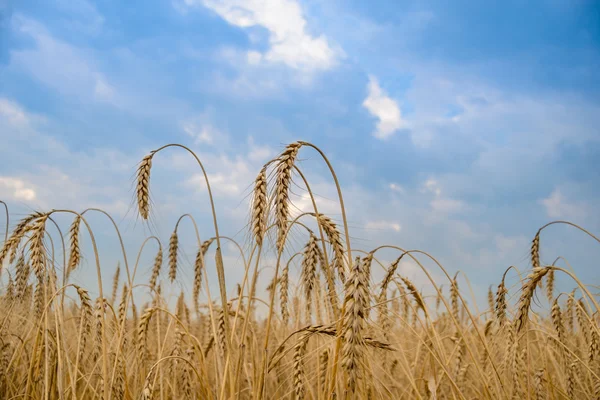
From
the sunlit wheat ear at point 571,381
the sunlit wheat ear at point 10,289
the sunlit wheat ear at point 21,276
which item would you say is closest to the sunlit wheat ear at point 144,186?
the sunlit wheat ear at point 21,276

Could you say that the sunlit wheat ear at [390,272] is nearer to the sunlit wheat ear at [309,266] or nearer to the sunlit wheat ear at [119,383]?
the sunlit wheat ear at [309,266]

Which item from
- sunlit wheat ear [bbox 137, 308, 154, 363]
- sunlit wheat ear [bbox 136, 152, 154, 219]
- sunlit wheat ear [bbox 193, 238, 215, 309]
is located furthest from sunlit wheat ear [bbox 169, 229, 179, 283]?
sunlit wheat ear [bbox 136, 152, 154, 219]

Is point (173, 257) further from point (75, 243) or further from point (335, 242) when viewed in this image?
Answer: point (335, 242)

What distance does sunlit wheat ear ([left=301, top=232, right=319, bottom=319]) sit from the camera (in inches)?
129

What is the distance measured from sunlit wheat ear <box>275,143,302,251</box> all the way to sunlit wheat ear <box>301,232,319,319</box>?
695mm

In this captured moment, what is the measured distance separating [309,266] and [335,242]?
1.35 feet

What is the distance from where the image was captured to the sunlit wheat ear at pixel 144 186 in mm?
3172

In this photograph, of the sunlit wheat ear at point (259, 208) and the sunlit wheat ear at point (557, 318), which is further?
the sunlit wheat ear at point (557, 318)

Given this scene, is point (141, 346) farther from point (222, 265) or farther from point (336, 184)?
point (336, 184)

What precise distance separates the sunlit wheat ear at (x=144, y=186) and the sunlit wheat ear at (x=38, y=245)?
972 millimetres

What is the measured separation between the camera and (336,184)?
2.83m

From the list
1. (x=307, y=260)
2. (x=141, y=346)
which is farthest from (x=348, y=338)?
(x=141, y=346)

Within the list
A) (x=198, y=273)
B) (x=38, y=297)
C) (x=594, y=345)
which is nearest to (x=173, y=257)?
(x=198, y=273)

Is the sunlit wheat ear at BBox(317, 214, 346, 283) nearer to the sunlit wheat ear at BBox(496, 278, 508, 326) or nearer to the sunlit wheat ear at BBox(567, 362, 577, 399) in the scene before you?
the sunlit wheat ear at BBox(496, 278, 508, 326)
